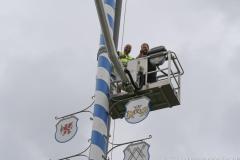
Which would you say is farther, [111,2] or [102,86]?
[111,2]

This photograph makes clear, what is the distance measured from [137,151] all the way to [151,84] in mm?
2584

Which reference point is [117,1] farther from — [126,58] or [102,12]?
[102,12]

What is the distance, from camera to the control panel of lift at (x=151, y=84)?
18.8 meters

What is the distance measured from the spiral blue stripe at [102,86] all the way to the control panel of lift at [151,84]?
0.21 metres

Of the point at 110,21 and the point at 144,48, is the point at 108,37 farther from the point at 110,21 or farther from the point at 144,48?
the point at 144,48

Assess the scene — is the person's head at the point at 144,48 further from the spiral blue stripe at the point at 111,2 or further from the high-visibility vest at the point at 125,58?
the spiral blue stripe at the point at 111,2

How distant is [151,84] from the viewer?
19.1 metres

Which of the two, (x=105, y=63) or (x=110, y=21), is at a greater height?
(x=110, y=21)

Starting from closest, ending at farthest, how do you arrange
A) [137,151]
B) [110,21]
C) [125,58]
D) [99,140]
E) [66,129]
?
[137,151] → [99,140] → [66,129] → [110,21] → [125,58]

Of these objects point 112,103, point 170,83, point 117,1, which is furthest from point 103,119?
point 117,1

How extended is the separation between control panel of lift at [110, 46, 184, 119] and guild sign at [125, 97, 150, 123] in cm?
44

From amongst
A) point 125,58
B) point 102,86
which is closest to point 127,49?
point 125,58

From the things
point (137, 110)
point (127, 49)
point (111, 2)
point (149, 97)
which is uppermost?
point (111, 2)

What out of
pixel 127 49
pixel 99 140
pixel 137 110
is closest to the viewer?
pixel 99 140
